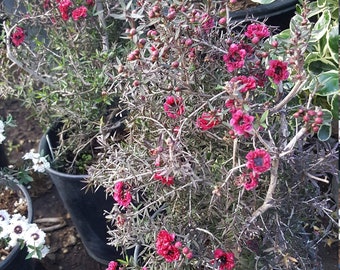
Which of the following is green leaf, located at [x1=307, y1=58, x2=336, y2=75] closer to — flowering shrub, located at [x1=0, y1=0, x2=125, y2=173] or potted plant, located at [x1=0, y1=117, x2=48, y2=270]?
flowering shrub, located at [x1=0, y1=0, x2=125, y2=173]

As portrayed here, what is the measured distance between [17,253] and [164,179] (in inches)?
30.5

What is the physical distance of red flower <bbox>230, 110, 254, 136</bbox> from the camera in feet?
3.98

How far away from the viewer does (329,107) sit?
7.29 ft

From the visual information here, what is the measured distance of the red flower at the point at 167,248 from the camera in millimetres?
1346

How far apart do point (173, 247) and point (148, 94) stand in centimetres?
41

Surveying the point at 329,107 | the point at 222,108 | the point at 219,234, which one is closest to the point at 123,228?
the point at 219,234

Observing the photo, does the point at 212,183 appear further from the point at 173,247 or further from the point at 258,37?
the point at 258,37

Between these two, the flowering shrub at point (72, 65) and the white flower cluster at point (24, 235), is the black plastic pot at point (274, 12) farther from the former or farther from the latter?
the white flower cluster at point (24, 235)

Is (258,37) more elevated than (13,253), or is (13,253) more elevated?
(258,37)

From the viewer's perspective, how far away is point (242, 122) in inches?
48.0

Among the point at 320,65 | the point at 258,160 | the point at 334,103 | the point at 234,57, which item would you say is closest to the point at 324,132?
the point at 334,103

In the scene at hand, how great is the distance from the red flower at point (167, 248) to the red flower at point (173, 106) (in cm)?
29

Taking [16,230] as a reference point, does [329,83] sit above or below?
above

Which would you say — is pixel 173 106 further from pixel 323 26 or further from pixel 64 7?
pixel 323 26
